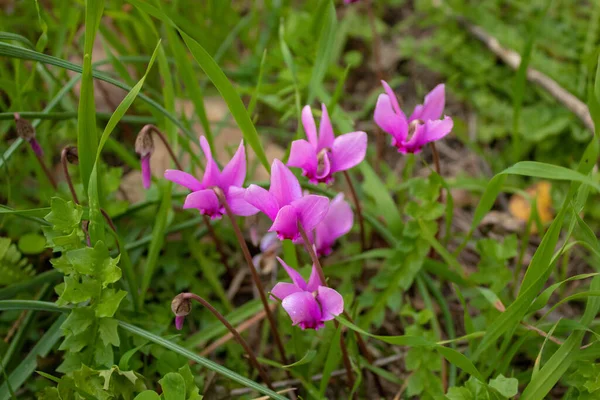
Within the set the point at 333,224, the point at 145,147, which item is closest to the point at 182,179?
the point at 145,147

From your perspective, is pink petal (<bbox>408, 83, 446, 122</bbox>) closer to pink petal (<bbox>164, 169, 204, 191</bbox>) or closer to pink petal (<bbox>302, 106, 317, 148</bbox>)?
pink petal (<bbox>302, 106, 317, 148</bbox>)

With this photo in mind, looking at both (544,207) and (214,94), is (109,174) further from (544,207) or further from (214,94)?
(544,207)

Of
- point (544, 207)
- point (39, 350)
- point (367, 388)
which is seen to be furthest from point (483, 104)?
point (39, 350)

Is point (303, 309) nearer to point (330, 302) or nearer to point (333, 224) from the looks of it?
point (330, 302)

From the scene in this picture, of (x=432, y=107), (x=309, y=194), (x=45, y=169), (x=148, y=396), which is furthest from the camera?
(x=45, y=169)

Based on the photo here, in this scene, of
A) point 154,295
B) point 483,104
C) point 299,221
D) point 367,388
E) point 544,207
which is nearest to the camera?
point 299,221

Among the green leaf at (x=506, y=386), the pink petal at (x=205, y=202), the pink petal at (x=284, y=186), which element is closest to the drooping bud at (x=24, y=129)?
the pink petal at (x=205, y=202)

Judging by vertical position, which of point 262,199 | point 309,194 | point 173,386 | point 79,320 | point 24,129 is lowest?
point 173,386

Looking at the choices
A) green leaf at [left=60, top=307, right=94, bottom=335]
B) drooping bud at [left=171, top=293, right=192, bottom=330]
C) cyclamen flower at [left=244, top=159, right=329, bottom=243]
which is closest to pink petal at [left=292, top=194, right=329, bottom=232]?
cyclamen flower at [left=244, top=159, right=329, bottom=243]
